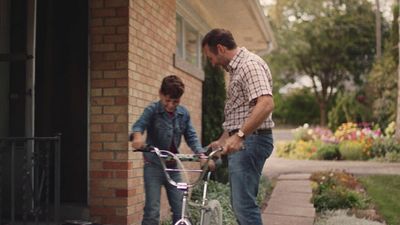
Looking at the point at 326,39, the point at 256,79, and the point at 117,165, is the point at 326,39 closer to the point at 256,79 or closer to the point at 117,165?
the point at 117,165

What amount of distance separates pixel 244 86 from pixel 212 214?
89cm

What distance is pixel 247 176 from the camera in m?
3.36

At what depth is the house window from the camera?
8070 mm

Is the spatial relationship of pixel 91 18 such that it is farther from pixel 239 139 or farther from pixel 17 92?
pixel 239 139

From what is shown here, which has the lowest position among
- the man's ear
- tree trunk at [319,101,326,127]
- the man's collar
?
the man's collar

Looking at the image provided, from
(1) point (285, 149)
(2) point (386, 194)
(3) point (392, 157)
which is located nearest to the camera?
(2) point (386, 194)

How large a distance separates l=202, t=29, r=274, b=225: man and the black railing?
1.52 m

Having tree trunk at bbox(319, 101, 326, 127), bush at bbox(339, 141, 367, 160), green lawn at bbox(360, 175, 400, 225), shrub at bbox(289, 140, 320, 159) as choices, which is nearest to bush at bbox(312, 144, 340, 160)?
bush at bbox(339, 141, 367, 160)

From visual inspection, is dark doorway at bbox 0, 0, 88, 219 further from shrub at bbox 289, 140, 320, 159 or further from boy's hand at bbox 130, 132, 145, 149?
shrub at bbox 289, 140, 320, 159

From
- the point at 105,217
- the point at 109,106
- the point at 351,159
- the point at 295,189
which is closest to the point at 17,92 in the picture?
the point at 109,106

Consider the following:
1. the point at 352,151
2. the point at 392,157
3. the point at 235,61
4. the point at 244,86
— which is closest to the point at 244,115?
the point at 244,86

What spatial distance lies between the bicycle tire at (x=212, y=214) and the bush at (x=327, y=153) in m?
12.8

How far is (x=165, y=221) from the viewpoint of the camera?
5852 mm

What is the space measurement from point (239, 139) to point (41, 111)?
2.72m
